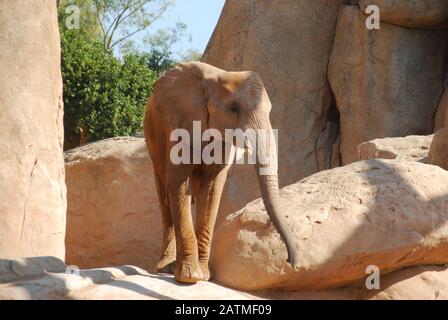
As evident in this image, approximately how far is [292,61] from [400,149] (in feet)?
10.8

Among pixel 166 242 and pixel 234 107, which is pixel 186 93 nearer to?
pixel 234 107

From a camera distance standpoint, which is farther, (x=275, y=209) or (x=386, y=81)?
(x=386, y=81)

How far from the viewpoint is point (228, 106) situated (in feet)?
20.4

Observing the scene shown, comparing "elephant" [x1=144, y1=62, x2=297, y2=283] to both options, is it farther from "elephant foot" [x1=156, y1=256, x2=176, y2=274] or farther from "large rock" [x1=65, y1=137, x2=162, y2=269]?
"large rock" [x1=65, y1=137, x2=162, y2=269]

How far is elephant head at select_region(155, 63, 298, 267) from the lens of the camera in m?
5.80

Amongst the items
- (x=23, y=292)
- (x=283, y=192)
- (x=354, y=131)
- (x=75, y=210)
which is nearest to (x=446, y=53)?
(x=354, y=131)

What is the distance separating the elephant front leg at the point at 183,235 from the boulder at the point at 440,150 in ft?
10.9

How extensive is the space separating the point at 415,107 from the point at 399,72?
53 cm

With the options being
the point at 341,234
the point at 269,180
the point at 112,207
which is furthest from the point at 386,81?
the point at 269,180

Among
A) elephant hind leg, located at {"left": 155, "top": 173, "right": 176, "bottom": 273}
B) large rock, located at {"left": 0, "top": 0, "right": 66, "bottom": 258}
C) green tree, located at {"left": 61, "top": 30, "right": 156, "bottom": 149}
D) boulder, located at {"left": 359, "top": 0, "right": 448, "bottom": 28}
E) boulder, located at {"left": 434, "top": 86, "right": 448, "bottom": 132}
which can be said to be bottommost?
elephant hind leg, located at {"left": 155, "top": 173, "right": 176, "bottom": 273}

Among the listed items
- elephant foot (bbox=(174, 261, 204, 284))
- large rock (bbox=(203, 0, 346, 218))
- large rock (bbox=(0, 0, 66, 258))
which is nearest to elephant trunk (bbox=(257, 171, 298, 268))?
elephant foot (bbox=(174, 261, 204, 284))

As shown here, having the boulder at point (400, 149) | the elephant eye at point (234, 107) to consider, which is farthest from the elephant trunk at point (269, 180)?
the boulder at point (400, 149)

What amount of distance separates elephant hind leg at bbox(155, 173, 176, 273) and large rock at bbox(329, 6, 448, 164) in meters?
5.30
